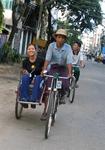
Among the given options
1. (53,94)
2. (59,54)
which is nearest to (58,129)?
(53,94)

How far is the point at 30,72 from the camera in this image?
406 inches

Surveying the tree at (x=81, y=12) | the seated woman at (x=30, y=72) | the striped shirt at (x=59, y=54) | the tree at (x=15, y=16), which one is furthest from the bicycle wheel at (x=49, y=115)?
the tree at (x=81, y=12)

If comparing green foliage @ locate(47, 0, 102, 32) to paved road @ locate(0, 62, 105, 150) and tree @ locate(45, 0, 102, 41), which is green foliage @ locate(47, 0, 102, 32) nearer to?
tree @ locate(45, 0, 102, 41)

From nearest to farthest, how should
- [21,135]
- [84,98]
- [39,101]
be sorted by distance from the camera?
[21,135]
[39,101]
[84,98]

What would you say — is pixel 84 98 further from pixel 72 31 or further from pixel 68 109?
pixel 72 31

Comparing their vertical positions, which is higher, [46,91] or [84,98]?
[46,91]

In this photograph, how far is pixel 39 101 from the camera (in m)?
9.87

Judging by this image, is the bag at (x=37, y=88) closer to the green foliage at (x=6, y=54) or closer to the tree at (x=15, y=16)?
the green foliage at (x=6, y=54)

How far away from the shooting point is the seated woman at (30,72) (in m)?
9.87

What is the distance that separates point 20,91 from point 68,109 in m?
3.50

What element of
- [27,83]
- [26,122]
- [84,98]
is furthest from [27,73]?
[84,98]

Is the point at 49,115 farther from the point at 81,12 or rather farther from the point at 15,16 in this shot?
the point at 81,12

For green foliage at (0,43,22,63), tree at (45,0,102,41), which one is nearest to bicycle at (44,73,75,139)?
green foliage at (0,43,22,63)

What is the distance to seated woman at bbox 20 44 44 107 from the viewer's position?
32.4ft
